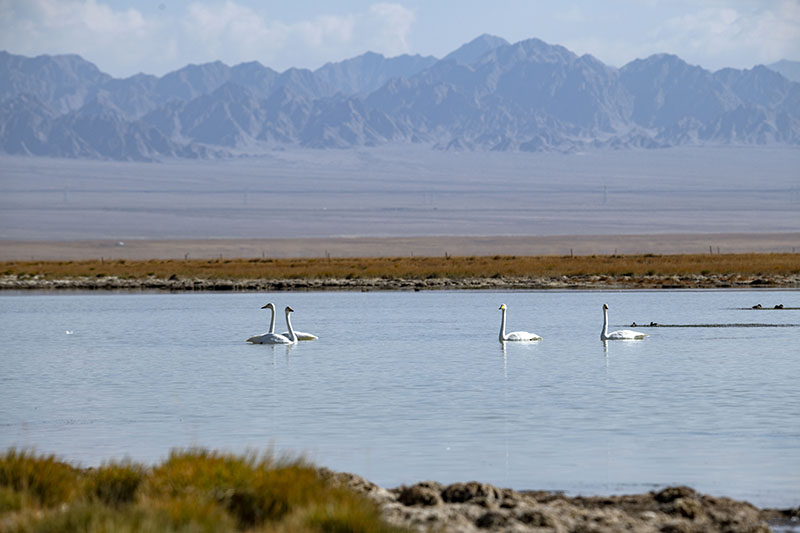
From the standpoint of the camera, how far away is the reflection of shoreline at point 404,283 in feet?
183

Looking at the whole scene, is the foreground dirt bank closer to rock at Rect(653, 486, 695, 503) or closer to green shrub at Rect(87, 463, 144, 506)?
rock at Rect(653, 486, 695, 503)

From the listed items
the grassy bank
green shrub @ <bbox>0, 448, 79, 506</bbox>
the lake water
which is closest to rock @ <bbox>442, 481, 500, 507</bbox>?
the lake water

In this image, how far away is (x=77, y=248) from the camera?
117625mm

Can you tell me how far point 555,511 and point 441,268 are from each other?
5552 cm

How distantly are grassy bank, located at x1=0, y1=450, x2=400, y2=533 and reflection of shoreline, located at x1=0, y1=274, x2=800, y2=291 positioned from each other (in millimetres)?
Answer: 45763

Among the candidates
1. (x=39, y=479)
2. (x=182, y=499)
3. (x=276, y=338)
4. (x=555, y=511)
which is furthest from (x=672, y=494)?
(x=276, y=338)

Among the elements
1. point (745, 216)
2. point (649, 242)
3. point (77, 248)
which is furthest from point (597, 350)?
point (745, 216)

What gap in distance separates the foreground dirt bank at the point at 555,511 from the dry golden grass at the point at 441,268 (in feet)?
161

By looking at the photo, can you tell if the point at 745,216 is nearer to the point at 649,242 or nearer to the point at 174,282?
the point at 649,242

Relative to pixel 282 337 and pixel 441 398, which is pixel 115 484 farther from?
pixel 282 337

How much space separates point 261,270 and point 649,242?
55386 millimetres

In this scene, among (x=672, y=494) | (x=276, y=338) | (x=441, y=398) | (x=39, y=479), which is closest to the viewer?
(x=39, y=479)

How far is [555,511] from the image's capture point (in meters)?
11.0

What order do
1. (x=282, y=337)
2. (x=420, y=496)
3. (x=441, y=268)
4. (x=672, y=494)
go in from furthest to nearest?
(x=441, y=268)
(x=282, y=337)
(x=672, y=494)
(x=420, y=496)
